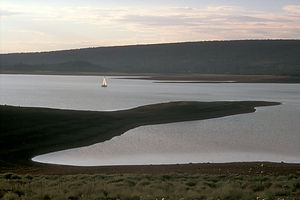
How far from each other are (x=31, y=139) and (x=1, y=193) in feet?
48.2

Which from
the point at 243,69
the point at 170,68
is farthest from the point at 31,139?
the point at 170,68

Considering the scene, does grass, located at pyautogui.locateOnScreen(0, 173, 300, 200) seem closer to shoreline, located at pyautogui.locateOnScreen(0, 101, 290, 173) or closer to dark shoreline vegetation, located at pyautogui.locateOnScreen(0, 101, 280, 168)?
shoreline, located at pyautogui.locateOnScreen(0, 101, 290, 173)

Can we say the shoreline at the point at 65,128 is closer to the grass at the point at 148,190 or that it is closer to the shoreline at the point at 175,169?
the shoreline at the point at 175,169

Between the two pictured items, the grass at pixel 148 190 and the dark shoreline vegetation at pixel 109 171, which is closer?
the grass at pixel 148 190

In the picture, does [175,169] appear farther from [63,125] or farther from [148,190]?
[63,125]

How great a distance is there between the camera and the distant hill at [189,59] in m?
156

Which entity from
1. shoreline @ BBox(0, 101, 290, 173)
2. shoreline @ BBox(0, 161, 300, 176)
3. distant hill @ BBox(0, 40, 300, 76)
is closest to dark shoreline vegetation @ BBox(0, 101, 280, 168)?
shoreline @ BBox(0, 101, 290, 173)

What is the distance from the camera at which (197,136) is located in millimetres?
28594

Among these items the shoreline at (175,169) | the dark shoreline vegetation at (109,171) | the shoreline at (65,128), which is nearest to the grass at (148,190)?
the dark shoreline vegetation at (109,171)

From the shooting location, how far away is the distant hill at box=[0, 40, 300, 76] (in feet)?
511

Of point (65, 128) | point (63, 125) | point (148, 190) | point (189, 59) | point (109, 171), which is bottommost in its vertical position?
point (148, 190)

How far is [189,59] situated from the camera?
17375 centimetres

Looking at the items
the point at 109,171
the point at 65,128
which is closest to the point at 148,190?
the point at 109,171

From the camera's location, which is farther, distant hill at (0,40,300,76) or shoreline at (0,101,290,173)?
distant hill at (0,40,300,76)
